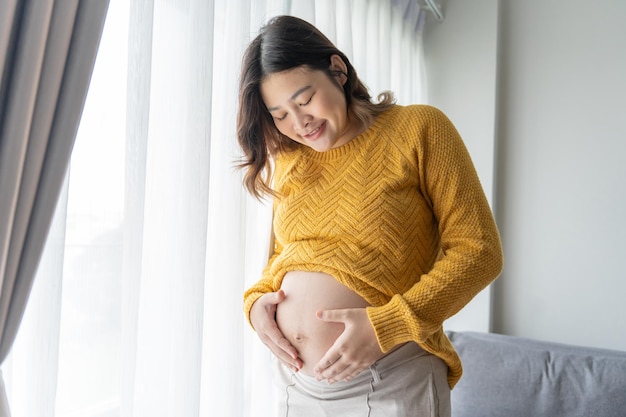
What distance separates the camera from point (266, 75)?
100 cm

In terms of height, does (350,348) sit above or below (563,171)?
below

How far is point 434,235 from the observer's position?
103 centimetres

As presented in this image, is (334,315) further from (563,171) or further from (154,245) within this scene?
(563,171)

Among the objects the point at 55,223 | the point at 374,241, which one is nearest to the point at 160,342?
the point at 55,223

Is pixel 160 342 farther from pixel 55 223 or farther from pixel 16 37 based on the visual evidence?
pixel 16 37

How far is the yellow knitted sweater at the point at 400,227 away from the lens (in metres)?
0.87

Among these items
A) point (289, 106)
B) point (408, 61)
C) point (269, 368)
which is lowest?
point (269, 368)

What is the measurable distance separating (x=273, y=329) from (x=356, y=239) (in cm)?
23

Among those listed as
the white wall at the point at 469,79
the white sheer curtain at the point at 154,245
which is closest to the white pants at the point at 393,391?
the white sheer curtain at the point at 154,245

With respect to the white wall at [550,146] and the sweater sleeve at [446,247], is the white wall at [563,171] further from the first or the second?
the sweater sleeve at [446,247]

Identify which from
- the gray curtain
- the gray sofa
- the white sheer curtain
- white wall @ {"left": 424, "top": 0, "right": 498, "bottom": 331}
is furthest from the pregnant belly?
white wall @ {"left": 424, "top": 0, "right": 498, "bottom": 331}

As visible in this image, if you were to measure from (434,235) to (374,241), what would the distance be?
15 centimetres

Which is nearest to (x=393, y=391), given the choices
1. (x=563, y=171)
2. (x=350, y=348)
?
(x=350, y=348)

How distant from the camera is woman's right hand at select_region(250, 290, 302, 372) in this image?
3.20 ft
